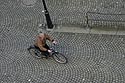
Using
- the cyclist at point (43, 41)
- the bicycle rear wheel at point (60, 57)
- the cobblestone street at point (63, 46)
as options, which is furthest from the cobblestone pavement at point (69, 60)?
the cyclist at point (43, 41)

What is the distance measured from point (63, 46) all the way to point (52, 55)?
945mm

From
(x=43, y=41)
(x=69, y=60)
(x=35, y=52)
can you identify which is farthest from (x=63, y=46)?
(x=43, y=41)

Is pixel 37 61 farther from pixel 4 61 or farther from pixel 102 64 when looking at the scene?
pixel 102 64

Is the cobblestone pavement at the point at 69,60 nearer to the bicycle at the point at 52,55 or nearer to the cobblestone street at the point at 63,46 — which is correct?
the cobblestone street at the point at 63,46

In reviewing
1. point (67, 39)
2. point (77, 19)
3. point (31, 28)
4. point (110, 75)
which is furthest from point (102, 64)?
point (31, 28)

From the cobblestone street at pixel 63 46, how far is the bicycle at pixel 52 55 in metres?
0.18

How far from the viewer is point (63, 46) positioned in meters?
13.1

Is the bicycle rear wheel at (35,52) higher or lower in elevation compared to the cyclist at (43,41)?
lower

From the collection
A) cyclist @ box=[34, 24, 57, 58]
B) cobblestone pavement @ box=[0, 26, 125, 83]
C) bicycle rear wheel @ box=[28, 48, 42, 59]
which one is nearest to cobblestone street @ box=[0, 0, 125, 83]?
cobblestone pavement @ box=[0, 26, 125, 83]

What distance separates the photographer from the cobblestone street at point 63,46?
1187cm

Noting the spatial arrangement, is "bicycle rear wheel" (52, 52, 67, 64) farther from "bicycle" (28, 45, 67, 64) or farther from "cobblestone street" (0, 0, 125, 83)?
"cobblestone street" (0, 0, 125, 83)

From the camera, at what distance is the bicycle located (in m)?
12.2

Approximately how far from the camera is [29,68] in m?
12.3

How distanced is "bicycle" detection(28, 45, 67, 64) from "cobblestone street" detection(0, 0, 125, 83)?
178mm
